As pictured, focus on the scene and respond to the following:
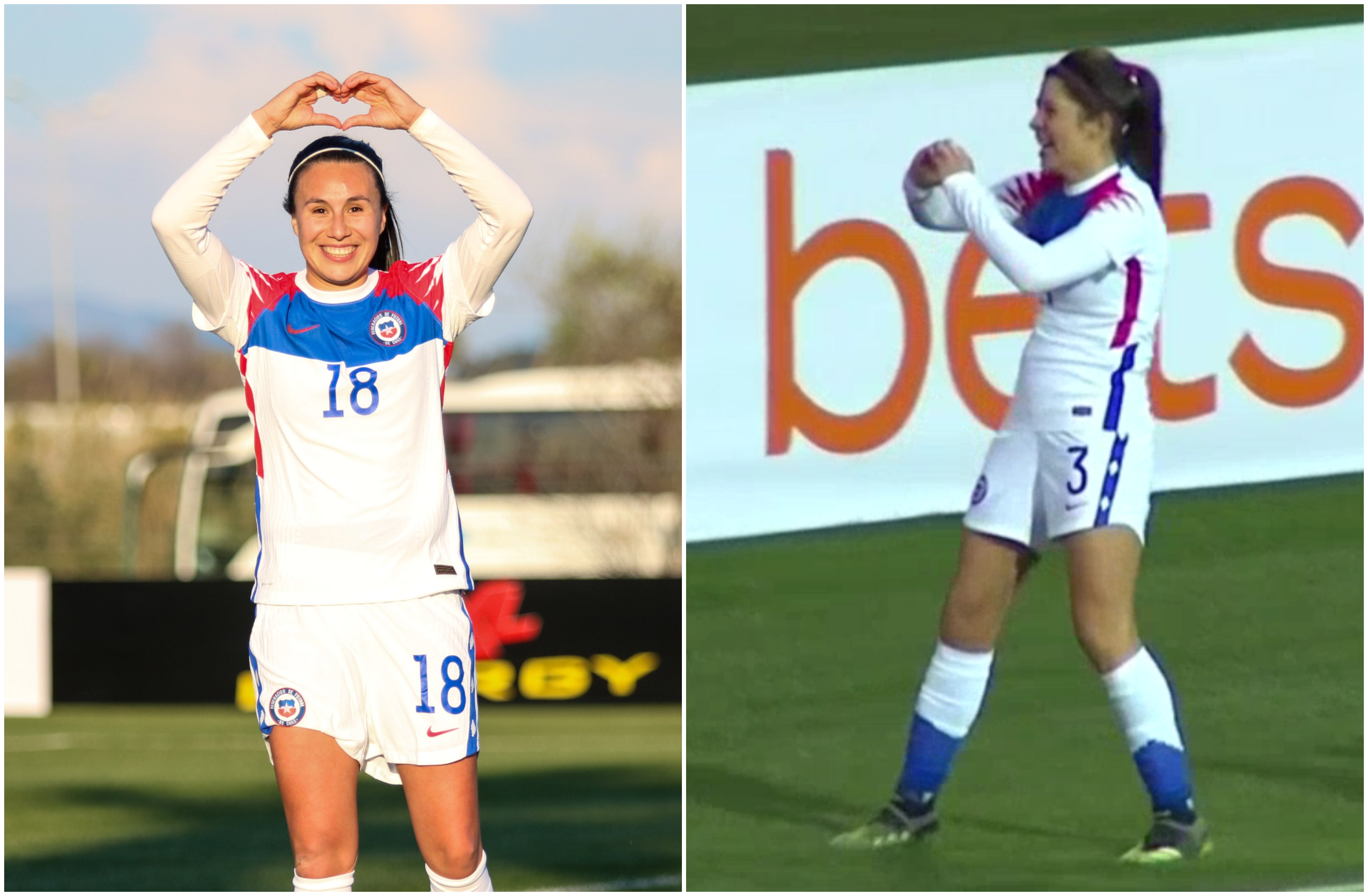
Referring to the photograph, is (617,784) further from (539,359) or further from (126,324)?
(126,324)

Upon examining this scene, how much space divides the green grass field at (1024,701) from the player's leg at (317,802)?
4.61 ft

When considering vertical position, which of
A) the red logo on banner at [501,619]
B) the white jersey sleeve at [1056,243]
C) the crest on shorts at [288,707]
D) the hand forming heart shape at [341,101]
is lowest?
the red logo on banner at [501,619]

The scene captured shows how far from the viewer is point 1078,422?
184 inches

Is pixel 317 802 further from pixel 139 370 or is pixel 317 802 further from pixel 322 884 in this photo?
pixel 139 370

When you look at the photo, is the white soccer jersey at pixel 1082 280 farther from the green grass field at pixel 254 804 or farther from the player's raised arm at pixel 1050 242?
the green grass field at pixel 254 804

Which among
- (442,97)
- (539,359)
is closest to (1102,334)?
(442,97)

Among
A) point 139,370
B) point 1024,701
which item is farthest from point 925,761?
point 139,370

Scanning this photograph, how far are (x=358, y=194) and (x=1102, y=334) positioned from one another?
6.20 ft

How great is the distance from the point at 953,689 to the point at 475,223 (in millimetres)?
1788

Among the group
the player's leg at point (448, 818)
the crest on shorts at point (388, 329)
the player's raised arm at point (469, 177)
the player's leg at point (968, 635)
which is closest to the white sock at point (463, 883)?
the player's leg at point (448, 818)

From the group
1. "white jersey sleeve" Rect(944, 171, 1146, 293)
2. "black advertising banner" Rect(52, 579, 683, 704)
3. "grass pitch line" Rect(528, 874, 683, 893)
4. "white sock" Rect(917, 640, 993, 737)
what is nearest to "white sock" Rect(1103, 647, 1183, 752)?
"white sock" Rect(917, 640, 993, 737)

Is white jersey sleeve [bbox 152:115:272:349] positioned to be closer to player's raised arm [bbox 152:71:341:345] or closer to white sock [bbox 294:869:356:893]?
player's raised arm [bbox 152:71:341:345]

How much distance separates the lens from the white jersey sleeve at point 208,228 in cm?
344

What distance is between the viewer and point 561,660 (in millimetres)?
11406
